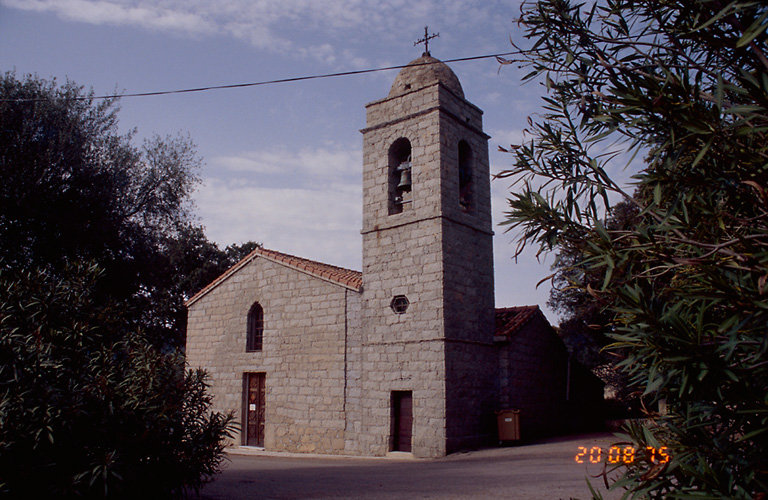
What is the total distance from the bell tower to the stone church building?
0.11ft

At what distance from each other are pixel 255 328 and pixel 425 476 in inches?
354

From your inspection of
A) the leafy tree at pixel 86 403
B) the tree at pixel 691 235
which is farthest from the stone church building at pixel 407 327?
the tree at pixel 691 235

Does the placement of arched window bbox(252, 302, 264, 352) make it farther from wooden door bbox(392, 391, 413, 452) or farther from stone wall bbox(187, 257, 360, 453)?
wooden door bbox(392, 391, 413, 452)

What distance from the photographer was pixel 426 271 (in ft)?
43.1

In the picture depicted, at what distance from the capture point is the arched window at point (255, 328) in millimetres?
16734

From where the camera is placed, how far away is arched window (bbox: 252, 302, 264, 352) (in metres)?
16.7

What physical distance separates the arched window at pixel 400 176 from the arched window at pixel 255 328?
215 inches

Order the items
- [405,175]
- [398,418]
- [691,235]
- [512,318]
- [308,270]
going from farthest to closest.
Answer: [512,318]
[308,270]
[405,175]
[398,418]
[691,235]

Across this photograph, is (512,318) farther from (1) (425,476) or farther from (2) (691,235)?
(2) (691,235)

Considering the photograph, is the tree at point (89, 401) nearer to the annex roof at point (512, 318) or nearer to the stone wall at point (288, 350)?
the stone wall at point (288, 350)

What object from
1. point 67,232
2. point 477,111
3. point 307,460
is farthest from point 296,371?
point 477,111

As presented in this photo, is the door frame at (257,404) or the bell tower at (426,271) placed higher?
the bell tower at (426,271)

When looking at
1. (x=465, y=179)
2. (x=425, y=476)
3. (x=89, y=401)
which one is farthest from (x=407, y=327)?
(x=89, y=401)

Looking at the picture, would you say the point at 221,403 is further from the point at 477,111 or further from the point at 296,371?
the point at 477,111
